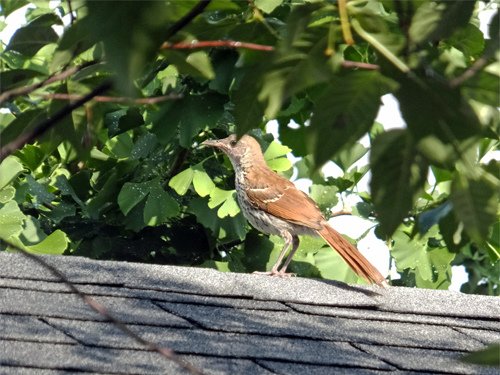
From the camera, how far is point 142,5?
2.95 feet

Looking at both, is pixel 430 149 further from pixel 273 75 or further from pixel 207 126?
pixel 207 126

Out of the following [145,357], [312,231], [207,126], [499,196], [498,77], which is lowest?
[312,231]

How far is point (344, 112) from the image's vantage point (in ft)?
Result: 3.34

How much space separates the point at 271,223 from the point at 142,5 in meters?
5.17

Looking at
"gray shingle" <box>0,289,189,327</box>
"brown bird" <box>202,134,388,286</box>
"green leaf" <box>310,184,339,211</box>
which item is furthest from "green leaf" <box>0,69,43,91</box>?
"green leaf" <box>310,184,339,211</box>

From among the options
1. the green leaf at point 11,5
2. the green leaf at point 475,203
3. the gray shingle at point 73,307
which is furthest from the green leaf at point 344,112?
the gray shingle at point 73,307

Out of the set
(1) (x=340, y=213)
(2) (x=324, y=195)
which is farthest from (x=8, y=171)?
(1) (x=340, y=213)

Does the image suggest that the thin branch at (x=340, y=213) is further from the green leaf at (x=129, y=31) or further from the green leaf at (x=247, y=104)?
the green leaf at (x=129, y=31)

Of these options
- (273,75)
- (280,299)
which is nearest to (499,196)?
(273,75)

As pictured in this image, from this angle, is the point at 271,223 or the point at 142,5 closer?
the point at 142,5

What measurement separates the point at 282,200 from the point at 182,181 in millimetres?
1469

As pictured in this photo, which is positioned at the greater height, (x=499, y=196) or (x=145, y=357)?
(x=499, y=196)

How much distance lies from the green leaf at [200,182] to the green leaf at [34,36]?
151 inches

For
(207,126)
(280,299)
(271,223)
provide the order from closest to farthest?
(280,299)
(207,126)
(271,223)
